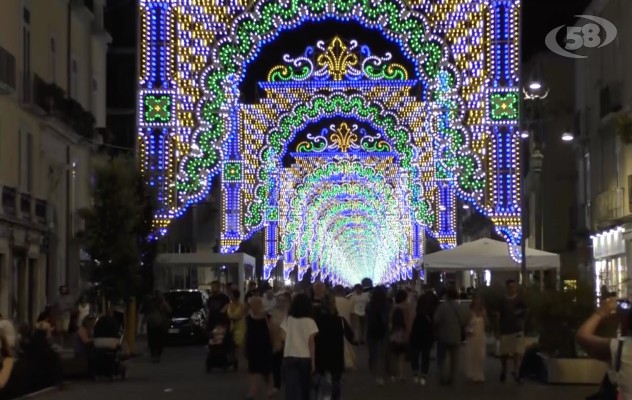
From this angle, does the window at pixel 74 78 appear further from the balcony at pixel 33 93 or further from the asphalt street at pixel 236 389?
the asphalt street at pixel 236 389

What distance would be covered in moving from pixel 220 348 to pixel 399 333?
15.9 feet

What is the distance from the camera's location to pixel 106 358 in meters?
26.3

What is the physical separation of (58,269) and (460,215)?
37828 millimetres

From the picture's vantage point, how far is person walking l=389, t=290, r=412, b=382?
997 inches

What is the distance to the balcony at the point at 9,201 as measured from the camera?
34.8 m

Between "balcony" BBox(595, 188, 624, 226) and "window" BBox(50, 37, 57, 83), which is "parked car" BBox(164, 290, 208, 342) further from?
"balcony" BBox(595, 188, 624, 226)

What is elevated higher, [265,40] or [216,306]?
[265,40]

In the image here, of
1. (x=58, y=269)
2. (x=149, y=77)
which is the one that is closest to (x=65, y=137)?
(x=58, y=269)

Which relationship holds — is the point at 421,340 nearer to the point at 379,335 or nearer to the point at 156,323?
the point at 379,335

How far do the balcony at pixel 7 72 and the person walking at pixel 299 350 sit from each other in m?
17.0

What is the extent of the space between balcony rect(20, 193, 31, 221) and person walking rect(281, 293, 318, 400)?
66.6 ft

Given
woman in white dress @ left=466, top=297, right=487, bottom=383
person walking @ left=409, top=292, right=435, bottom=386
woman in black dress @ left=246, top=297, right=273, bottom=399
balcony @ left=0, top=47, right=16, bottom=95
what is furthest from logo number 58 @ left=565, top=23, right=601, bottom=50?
woman in black dress @ left=246, top=297, right=273, bottom=399

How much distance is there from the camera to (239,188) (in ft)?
140

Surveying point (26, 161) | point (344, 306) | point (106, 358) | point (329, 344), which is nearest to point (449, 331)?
point (344, 306)
